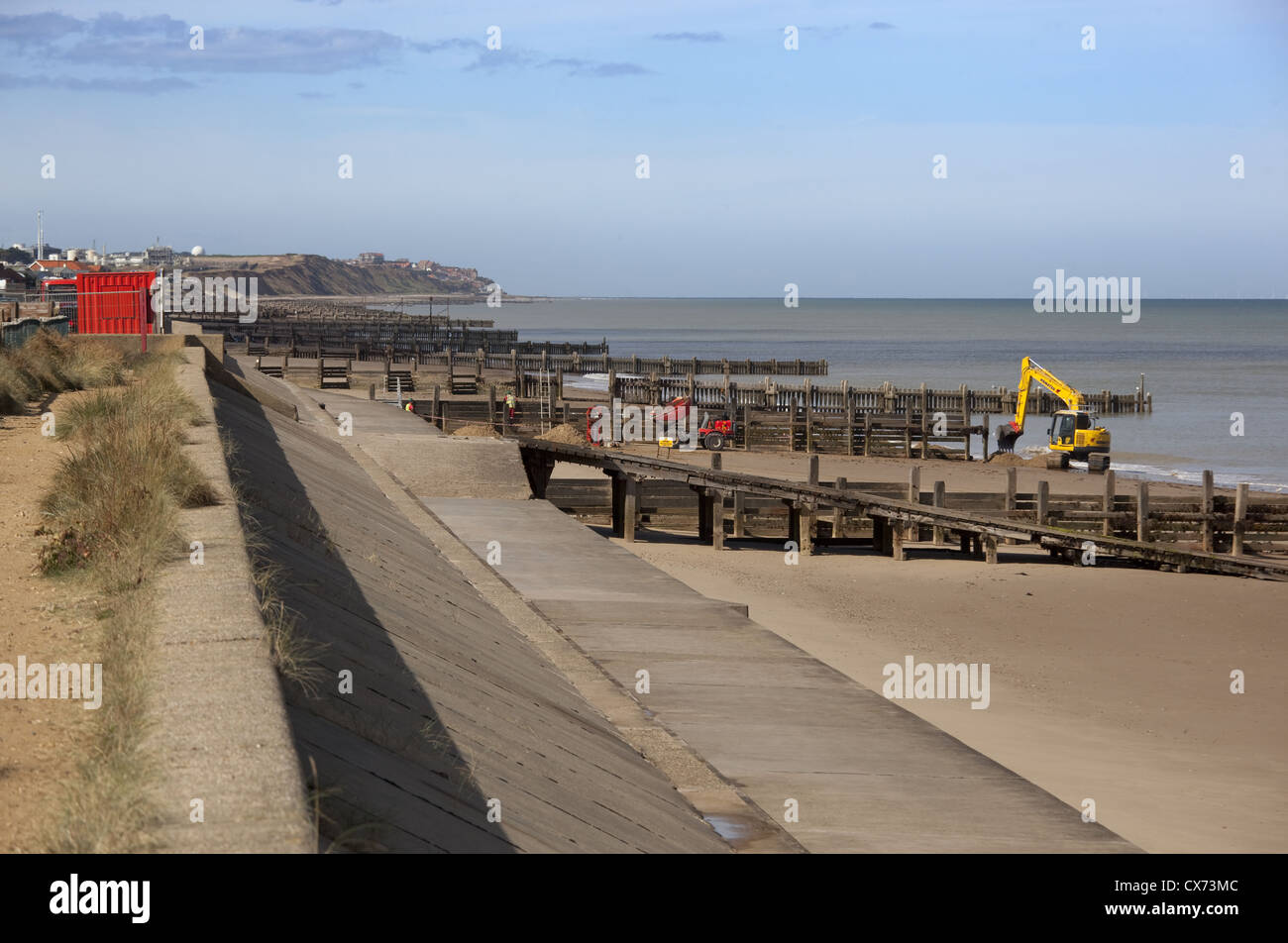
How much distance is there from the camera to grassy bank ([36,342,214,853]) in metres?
3.89

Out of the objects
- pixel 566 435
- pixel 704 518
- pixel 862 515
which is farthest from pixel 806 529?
pixel 566 435

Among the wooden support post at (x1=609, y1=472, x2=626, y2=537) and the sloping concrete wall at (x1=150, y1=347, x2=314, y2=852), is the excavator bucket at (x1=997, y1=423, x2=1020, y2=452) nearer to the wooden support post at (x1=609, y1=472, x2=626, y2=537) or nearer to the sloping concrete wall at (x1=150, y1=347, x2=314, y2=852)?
the wooden support post at (x1=609, y1=472, x2=626, y2=537)

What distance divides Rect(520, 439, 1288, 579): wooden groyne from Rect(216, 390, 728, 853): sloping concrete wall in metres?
15.3

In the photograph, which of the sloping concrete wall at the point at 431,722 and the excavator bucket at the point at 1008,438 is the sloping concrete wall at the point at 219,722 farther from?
the excavator bucket at the point at 1008,438

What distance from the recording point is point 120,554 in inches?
284

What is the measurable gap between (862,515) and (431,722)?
21.8 metres

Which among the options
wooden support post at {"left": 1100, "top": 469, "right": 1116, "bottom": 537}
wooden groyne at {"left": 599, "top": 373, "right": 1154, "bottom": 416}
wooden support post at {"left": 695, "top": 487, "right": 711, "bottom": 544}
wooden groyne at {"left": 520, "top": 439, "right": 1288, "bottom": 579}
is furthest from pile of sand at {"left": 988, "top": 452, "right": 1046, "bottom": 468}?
wooden support post at {"left": 695, "top": 487, "right": 711, "bottom": 544}

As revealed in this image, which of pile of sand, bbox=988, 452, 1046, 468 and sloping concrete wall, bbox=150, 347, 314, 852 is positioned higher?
sloping concrete wall, bbox=150, 347, 314, 852

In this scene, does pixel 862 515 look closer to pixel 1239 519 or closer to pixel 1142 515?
pixel 1142 515

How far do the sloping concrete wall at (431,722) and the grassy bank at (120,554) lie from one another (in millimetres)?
579

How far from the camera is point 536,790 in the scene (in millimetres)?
6246

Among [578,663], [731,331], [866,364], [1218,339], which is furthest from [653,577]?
[731,331]

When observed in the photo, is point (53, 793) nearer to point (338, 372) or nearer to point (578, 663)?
point (578, 663)
